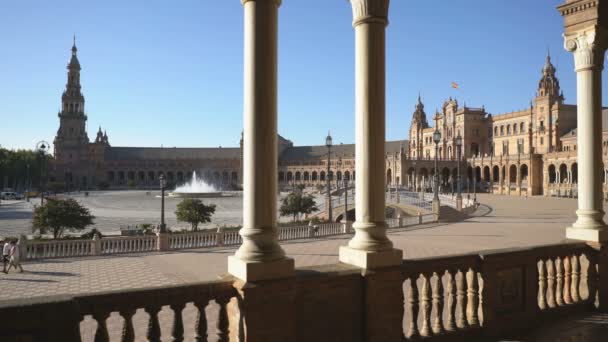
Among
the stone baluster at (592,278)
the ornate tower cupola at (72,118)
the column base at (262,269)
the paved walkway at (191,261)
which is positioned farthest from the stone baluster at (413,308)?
the ornate tower cupola at (72,118)

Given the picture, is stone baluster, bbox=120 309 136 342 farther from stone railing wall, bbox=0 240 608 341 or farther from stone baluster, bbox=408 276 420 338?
stone baluster, bbox=408 276 420 338

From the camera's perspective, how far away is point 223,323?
436 cm

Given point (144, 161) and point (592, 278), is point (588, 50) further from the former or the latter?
point (144, 161)

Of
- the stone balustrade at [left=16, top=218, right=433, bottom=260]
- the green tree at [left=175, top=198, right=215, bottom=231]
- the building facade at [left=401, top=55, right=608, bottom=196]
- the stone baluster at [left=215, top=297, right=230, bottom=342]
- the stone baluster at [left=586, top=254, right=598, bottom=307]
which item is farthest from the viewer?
the building facade at [left=401, top=55, right=608, bottom=196]

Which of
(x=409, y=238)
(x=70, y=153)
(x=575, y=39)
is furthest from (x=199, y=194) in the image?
(x=70, y=153)

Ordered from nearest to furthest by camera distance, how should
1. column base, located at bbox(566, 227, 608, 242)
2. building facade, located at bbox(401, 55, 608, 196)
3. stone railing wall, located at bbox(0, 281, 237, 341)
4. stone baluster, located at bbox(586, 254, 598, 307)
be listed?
stone railing wall, located at bbox(0, 281, 237, 341), stone baluster, located at bbox(586, 254, 598, 307), column base, located at bbox(566, 227, 608, 242), building facade, located at bbox(401, 55, 608, 196)

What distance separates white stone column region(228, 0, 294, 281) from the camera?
464 centimetres

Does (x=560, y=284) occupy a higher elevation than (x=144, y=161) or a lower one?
lower

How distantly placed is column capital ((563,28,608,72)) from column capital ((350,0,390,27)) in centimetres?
432

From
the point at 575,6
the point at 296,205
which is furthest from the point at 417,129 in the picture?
the point at 575,6

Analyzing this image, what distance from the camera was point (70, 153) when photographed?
402ft

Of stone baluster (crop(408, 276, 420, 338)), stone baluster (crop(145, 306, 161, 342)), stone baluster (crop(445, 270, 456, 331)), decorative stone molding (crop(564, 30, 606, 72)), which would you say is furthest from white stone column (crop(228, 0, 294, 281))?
decorative stone molding (crop(564, 30, 606, 72))

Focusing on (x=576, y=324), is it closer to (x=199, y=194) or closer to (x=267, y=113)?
(x=267, y=113)

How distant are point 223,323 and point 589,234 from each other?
20.4ft
